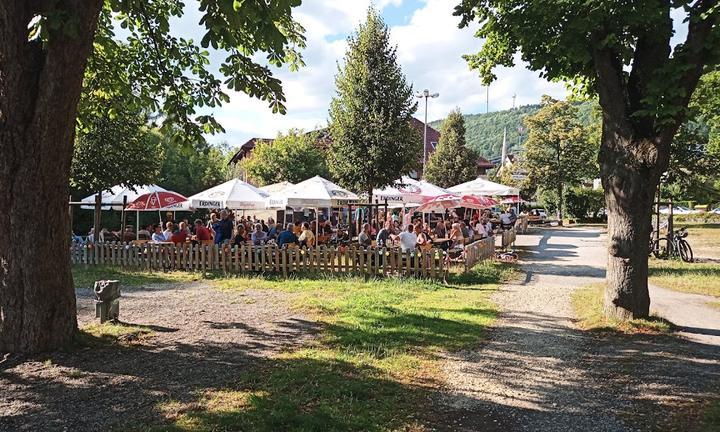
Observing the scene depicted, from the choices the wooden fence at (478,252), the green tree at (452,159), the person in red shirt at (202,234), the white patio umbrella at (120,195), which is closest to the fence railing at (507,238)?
the wooden fence at (478,252)

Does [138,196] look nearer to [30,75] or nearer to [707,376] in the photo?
[30,75]

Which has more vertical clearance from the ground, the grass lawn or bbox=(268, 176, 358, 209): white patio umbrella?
bbox=(268, 176, 358, 209): white patio umbrella

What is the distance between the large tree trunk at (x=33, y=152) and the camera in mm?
5586

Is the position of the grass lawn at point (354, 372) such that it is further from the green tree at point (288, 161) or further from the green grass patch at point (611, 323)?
the green tree at point (288, 161)

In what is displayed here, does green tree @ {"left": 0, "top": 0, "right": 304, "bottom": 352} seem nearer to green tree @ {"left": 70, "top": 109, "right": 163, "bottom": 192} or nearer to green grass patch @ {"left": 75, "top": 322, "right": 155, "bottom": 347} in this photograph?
green grass patch @ {"left": 75, "top": 322, "right": 155, "bottom": 347}

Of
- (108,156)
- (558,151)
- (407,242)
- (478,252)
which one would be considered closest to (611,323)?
(407,242)

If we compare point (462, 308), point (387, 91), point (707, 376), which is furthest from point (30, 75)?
point (387, 91)

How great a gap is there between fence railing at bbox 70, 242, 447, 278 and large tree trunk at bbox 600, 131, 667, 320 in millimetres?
4957

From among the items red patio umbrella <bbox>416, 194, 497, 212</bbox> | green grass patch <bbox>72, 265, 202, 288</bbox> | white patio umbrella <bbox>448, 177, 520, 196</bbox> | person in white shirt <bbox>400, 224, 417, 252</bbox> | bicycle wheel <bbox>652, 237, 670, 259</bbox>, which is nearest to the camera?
green grass patch <bbox>72, 265, 202, 288</bbox>

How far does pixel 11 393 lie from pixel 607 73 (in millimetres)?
8725

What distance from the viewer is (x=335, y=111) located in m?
19.3

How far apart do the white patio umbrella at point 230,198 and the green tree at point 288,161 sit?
25537 millimetres

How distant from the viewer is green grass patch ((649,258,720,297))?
11385mm

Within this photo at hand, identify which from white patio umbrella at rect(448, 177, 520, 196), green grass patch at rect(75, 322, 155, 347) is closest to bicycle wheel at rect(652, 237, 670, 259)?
white patio umbrella at rect(448, 177, 520, 196)
